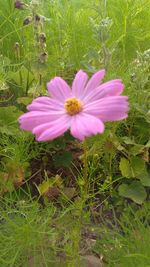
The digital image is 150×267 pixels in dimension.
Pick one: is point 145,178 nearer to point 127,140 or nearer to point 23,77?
point 127,140

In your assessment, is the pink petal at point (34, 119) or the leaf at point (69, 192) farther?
the leaf at point (69, 192)

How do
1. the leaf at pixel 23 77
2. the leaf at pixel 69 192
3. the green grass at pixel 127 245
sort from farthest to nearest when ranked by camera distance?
the leaf at pixel 23 77
the leaf at pixel 69 192
the green grass at pixel 127 245

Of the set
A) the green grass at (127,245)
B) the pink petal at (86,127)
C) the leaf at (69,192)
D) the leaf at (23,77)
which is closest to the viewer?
the pink petal at (86,127)

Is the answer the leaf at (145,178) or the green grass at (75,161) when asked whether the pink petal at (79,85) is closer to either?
the green grass at (75,161)

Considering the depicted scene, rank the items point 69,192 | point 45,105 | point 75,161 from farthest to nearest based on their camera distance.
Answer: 1. point 75,161
2. point 69,192
3. point 45,105

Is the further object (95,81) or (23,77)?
(23,77)

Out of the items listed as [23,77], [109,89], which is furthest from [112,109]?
[23,77]

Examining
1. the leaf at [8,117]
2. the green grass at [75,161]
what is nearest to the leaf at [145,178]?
the green grass at [75,161]

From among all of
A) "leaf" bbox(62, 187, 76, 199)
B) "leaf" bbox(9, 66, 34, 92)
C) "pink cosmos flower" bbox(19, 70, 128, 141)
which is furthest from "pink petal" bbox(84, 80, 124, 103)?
"leaf" bbox(9, 66, 34, 92)
